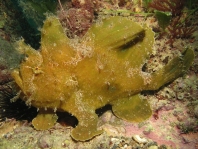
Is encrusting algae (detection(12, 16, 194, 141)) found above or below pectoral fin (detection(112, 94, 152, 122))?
above

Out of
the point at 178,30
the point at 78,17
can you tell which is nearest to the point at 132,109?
the point at 178,30

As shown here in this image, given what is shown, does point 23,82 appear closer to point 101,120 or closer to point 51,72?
point 51,72

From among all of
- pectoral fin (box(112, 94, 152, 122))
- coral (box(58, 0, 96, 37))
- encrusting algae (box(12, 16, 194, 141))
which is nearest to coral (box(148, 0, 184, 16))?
encrusting algae (box(12, 16, 194, 141))

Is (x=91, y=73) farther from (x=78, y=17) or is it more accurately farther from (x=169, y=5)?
(x=169, y=5)

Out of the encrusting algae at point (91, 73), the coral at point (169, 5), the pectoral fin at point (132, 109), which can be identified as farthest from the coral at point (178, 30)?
the pectoral fin at point (132, 109)

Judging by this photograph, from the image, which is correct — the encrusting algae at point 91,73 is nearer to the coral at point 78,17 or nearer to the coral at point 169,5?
the coral at point 78,17

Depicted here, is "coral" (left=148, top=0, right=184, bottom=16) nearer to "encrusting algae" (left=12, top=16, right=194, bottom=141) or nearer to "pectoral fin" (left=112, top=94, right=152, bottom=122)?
"encrusting algae" (left=12, top=16, right=194, bottom=141)

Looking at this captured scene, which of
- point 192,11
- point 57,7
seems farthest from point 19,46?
point 192,11
